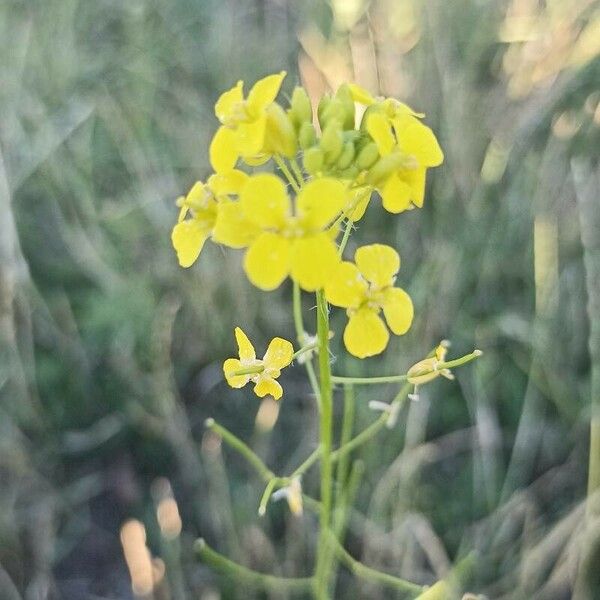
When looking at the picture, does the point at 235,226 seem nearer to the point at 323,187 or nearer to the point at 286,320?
the point at 323,187

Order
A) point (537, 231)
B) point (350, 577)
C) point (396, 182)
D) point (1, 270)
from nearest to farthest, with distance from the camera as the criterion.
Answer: point (396, 182), point (537, 231), point (350, 577), point (1, 270)

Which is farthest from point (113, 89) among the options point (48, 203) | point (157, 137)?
point (48, 203)

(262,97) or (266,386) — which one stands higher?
(262,97)

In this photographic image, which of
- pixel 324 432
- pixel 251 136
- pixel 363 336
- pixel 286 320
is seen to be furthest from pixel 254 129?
pixel 286 320

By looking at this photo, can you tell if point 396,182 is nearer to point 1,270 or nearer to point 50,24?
point 1,270

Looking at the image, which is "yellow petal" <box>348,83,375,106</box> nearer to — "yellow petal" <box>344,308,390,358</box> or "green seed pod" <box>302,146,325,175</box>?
"green seed pod" <box>302,146,325,175</box>

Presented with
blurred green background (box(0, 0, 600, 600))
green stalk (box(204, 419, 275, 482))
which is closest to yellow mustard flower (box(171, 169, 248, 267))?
green stalk (box(204, 419, 275, 482))

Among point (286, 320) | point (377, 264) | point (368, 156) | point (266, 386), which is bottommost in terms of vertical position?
point (286, 320)

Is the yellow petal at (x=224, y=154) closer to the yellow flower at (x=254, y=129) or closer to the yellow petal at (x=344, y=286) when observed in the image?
the yellow flower at (x=254, y=129)
